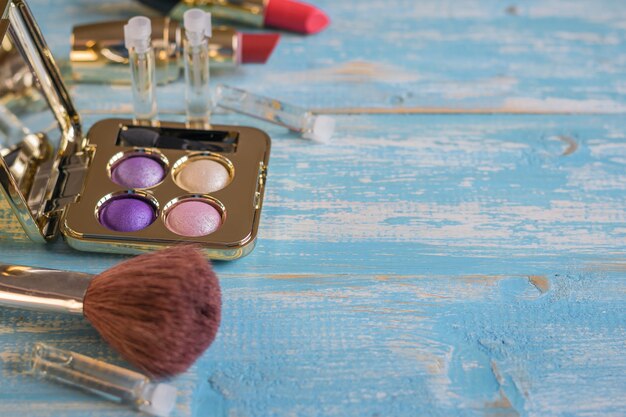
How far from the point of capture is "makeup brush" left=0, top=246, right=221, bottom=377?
0.60 metres

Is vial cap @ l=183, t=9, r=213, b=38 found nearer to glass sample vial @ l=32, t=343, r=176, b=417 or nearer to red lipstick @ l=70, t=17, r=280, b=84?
red lipstick @ l=70, t=17, r=280, b=84

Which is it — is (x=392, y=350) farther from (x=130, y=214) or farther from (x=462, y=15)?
(x=462, y=15)

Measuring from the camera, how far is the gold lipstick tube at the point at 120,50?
900 mm

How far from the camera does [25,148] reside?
2.69 ft

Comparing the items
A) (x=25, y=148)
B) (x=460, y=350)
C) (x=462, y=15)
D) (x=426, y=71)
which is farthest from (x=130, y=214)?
(x=462, y=15)

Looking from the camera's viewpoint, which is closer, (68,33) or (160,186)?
(160,186)

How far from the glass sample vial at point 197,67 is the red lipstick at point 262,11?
0.50ft

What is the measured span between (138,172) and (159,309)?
0.68 feet

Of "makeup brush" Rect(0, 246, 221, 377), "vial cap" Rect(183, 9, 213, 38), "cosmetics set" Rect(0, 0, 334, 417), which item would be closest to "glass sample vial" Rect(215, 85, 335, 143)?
"cosmetics set" Rect(0, 0, 334, 417)

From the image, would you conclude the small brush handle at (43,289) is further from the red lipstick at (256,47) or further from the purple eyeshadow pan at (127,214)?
the red lipstick at (256,47)

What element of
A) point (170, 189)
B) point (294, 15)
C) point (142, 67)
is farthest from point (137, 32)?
point (294, 15)

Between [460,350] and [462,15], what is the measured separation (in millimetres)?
506

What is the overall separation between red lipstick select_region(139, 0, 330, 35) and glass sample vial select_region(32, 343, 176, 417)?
18.7 inches

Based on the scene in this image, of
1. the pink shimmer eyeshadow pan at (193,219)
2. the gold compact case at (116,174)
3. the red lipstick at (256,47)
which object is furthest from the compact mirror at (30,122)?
the red lipstick at (256,47)
